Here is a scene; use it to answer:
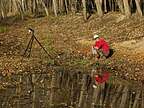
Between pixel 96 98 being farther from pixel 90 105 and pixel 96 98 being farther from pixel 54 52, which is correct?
pixel 54 52

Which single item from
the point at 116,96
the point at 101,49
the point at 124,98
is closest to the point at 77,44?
the point at 101,49

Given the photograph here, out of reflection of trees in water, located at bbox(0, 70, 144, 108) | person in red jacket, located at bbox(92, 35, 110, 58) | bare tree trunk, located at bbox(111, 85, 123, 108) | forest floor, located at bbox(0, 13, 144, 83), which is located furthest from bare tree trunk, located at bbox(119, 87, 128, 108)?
person in red jacket, located at bbox(92, 35, 110, 58)

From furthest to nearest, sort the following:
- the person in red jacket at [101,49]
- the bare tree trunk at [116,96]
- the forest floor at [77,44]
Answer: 1. the person in red jacket at [101,49]
2. the forest floor at [77,44]
3. the bare tree trunk at [116,96]

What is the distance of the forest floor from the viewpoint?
20.5m

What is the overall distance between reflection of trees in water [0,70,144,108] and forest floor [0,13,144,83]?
1.41 meters

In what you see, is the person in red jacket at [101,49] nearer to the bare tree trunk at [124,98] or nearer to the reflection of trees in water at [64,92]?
the reflection of trees in water at [64,92]

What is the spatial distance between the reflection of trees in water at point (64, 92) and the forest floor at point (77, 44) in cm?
141

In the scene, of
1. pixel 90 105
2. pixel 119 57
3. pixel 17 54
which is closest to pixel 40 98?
pixel 90 105

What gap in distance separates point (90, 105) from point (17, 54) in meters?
11.1

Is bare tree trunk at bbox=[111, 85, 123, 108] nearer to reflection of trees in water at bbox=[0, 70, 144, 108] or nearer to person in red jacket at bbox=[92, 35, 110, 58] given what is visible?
reflection of trees in water at bbox=[0, 70, 144, 108]

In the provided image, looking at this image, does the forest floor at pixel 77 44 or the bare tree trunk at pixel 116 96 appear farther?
the forest floor at pixel 77 44

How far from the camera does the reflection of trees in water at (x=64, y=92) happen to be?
1425cm

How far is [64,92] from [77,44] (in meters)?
11.2

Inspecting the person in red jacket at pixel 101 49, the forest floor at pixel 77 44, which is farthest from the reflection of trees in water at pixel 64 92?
the person in red jacket at pixel 101 49
